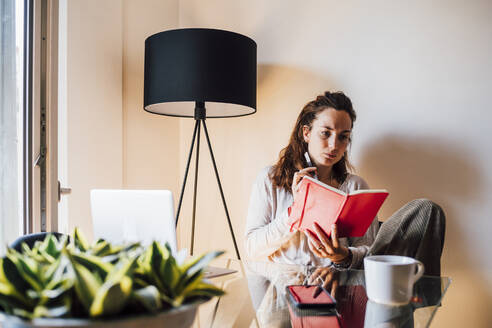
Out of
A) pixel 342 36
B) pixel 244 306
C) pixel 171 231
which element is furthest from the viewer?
pixel 342 36

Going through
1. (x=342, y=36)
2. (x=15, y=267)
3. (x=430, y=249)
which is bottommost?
(x=430, y=249)

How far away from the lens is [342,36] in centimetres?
199

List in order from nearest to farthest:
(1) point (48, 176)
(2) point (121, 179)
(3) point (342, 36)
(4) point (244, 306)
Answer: (4) point (244, 306), (1) point (48, 176), (3) point (342, 36), (2) point (121, 179)

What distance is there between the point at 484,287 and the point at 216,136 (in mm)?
Answer: 1542

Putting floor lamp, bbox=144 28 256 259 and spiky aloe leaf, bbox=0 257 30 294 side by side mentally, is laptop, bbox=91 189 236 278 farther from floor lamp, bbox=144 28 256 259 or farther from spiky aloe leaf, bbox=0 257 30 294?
floor lamp, bbox=144 28 256 259

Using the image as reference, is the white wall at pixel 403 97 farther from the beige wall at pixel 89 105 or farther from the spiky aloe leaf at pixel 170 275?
the spiky aloe leaf at pixel 170 275

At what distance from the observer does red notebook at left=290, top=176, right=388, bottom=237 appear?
46.0 inches

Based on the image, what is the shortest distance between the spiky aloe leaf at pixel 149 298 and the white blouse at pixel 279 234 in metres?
1.07

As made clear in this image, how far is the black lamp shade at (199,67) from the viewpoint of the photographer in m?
1.77

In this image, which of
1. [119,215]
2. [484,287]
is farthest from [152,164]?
[484,287]

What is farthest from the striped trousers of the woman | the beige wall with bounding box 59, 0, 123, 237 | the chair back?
the beige wall with bounding box 59, 0, 123, 237

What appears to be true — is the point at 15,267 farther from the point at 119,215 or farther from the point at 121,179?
the point at 121,179

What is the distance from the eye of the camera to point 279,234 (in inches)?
60.2

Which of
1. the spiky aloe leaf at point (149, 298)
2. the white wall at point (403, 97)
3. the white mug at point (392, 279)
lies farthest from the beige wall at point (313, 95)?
the spiky aloe leaf at point (149, 298)
